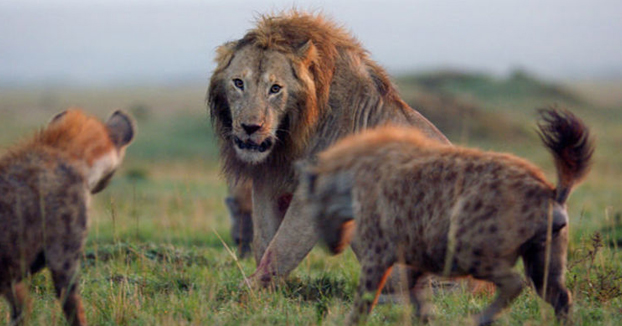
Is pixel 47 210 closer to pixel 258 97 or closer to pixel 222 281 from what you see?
pixel 258 97

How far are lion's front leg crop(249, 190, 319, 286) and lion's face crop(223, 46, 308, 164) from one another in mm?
378

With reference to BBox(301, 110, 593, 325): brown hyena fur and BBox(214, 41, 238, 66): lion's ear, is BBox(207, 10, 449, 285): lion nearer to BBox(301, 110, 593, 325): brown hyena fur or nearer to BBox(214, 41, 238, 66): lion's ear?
BBox(214, 41, 238, 66): lion's ear

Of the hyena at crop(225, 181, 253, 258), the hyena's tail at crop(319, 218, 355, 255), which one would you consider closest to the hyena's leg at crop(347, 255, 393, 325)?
the hyena's tail at crop(319, 218, 355, 255)

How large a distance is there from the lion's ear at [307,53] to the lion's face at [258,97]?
83 mm

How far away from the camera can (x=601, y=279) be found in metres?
4.61

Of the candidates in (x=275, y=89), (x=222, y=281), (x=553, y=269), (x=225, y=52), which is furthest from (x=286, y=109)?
(x=553, y=269)

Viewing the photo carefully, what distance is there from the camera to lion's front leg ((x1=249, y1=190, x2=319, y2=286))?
4793mm

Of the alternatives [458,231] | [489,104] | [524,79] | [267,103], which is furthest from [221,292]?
[524,79]

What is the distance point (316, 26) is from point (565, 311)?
241 centimetres

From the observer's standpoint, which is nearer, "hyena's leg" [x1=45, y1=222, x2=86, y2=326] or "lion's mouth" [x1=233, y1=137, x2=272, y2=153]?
"hyena's leg" [x1=45, y1=222, x2=86, y2=326]

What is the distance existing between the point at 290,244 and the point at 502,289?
61.8 inches

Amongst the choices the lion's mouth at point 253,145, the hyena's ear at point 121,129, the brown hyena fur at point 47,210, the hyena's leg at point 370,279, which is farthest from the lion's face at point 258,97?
the hyena's leg at point 370,279

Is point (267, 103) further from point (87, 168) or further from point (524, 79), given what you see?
point (524, 79)

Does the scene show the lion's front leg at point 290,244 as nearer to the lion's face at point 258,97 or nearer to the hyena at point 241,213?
the lion's face at point 258,97
